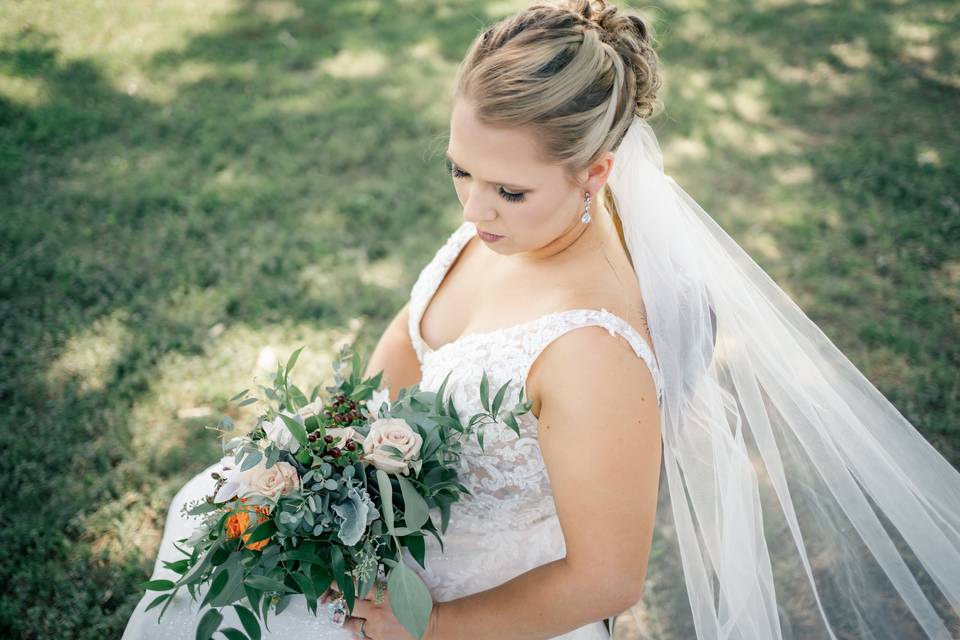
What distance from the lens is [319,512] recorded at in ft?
5.67

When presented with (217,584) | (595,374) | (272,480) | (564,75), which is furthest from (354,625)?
(564,75)

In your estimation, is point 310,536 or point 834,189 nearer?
point 310,536

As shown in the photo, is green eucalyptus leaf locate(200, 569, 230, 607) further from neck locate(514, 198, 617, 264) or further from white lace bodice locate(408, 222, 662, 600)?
neck locate(514, 198, 617, 264)

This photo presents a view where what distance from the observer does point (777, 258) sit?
439cm

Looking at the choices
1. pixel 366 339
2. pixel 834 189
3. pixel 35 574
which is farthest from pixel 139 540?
pixel 834 189

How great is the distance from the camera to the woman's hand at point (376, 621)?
1.90 meters

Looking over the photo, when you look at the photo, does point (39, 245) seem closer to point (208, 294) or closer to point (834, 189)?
point (208, 294)

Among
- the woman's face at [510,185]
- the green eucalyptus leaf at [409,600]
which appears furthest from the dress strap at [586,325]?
the green eucalyptus leaf at [409,600]

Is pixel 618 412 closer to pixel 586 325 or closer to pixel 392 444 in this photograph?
pixel 586 325

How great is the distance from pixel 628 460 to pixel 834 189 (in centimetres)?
397

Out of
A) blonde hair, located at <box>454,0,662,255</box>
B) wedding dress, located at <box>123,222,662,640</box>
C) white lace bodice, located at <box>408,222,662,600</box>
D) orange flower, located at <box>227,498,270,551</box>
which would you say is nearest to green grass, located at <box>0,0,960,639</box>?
wedding dress, located at <box>123,222,662,640</box>

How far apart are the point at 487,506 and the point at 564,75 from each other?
47.8 inches

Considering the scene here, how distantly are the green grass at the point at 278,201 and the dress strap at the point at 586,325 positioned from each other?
6.93 feet

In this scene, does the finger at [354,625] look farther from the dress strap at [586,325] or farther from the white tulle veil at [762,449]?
the white tulle veil at [762,449]
